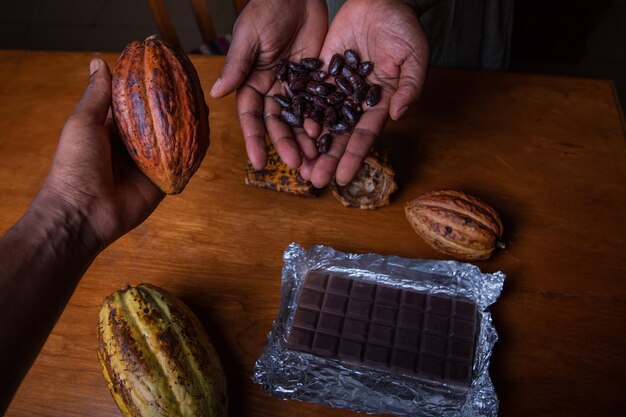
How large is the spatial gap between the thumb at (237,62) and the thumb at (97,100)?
0.28 m

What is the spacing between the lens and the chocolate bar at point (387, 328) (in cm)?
129

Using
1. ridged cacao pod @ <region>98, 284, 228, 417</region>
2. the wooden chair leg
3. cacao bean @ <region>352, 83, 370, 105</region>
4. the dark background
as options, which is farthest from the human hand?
the dark background

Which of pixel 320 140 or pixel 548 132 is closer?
pixel 320 140

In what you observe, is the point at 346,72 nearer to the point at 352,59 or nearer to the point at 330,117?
the point at 352,59

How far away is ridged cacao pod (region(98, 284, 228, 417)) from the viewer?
112 centimetres

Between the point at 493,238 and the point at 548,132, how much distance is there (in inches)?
23.5

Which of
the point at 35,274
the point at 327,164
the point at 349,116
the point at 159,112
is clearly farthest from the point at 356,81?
the point at 35,274

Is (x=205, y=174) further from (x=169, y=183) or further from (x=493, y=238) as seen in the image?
(x=493, y=238)

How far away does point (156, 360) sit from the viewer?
115 cm

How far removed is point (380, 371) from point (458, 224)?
47 cm

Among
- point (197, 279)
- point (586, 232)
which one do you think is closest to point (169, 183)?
point (197, 279)

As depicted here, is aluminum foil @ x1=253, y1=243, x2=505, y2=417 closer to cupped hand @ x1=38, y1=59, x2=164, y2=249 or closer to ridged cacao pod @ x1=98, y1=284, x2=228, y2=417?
ridged cacao pod @ x1=98, y1=284, x2=228, y2=417

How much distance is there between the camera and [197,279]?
153 cm

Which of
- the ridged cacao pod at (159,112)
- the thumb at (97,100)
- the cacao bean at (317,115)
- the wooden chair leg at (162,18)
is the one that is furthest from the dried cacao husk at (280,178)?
the wooden chair leg at (162,18)
